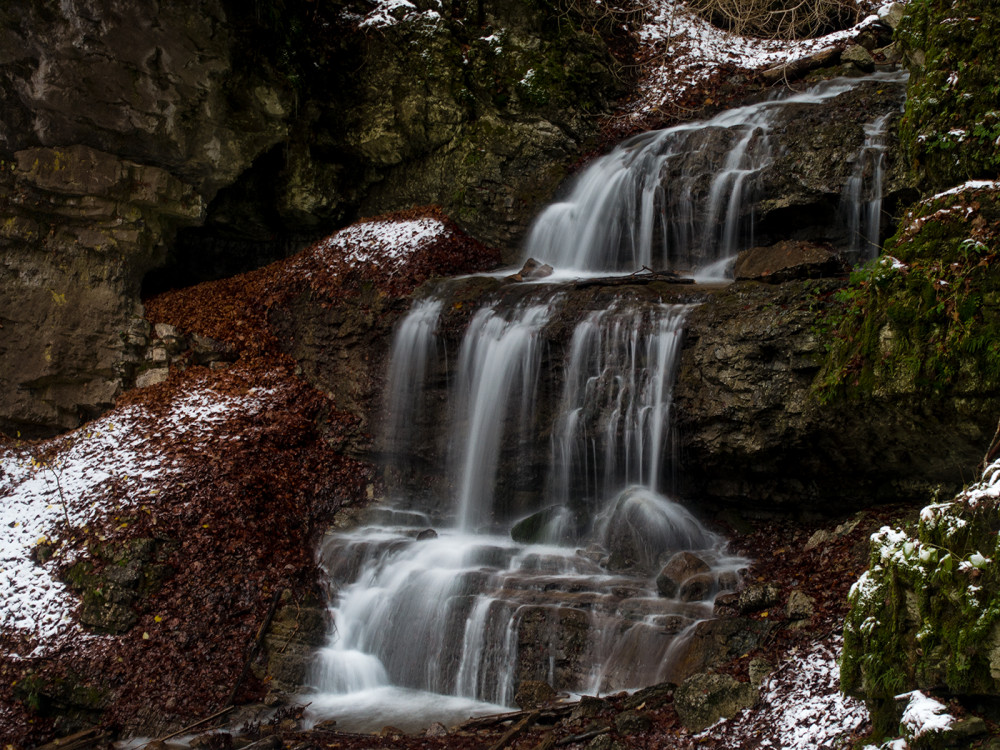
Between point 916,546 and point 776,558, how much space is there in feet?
10.1

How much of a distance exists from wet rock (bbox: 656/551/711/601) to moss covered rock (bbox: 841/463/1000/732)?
2239mm

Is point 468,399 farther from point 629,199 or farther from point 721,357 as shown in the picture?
point 629,199

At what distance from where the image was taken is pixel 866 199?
7.88m

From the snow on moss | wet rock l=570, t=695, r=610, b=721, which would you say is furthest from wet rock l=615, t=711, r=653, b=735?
the snow on moss

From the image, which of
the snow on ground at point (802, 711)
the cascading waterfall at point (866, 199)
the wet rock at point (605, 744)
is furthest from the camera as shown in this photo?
the cascading waterfall at point (866, 199)

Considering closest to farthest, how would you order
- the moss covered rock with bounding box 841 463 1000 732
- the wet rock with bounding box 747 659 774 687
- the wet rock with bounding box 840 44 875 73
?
the moss covered rock with bounding box 841 463 1000 732
the wet rock with bounding box 747 659 774 687
the wet rock with bounding box 840 44 875 73

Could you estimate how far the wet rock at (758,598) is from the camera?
208 inches

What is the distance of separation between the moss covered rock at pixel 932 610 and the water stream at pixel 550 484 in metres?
1.81

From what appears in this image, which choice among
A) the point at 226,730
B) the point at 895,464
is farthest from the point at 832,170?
the point at 226,730

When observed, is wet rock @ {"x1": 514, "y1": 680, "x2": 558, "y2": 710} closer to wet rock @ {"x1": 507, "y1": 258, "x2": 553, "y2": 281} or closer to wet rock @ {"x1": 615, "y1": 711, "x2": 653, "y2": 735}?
wet rock @ {"x1": 615, "y1": 711, "x2": 653, "y2": 735}

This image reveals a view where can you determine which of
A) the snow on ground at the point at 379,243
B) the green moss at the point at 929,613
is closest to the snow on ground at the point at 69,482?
the snow on ground at the point at 379,243

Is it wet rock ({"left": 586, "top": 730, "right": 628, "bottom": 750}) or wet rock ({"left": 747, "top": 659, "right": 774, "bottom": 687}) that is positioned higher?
wet rock ({"left": 747, "top": 659, "right": 774, "bottom": 687})

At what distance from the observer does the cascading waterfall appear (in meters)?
7.79

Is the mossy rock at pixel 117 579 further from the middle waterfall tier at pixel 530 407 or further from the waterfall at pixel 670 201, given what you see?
the waterfall at pixel 670 201
